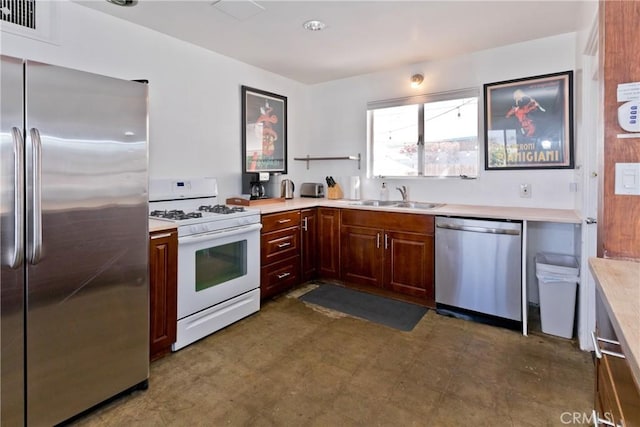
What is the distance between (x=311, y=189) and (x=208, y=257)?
1.97 m

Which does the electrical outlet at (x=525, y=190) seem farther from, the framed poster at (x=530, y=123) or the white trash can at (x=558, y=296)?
the white trash can at (x=558, y=296)

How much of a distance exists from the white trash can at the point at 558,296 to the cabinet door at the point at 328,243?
1788mm

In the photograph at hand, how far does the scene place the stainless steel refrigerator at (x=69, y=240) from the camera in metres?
1.41

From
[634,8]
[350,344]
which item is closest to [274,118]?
[350,344]

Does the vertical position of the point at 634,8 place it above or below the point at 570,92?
below

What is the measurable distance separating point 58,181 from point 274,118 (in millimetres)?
2726

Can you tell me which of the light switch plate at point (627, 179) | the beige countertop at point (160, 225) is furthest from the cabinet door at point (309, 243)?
the light switch plate at point (627, 179)

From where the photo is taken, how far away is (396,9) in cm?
245

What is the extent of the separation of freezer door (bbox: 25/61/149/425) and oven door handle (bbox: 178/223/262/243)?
0.46 m

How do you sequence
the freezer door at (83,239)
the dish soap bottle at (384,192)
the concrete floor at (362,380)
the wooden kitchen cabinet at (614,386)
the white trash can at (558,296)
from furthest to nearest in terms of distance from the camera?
1. the dish soap bottle at (384,192)
2. the white trash can at (558,296)
3. the concrete floor at (362,380)
4. the freezer door at (83,239)
5. the wooden kitchen cabinet at (614,386)

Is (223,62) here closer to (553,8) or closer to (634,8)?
(553,8)

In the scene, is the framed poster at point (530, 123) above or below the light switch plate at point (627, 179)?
above

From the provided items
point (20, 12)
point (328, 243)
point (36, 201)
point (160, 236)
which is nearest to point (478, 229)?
point (328, 243)

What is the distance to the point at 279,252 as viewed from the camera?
3283mm
